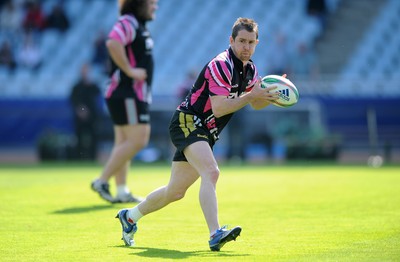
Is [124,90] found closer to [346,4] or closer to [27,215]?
[27,215]

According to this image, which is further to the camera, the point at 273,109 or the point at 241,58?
the point at 273,109

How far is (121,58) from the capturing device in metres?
11.0

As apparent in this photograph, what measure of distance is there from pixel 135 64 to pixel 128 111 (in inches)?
23.2

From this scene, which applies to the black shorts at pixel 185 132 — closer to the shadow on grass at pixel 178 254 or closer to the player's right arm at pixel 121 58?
the shadow on grass at pixel 178 254

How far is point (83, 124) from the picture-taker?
21.2 meters

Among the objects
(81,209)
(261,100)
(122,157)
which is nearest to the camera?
(261,100)

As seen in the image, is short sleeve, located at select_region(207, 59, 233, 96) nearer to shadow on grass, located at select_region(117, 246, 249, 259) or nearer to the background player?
shadow on grass, located at select_region(117, 246, 249, 259)

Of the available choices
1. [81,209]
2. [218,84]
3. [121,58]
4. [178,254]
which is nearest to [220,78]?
[218,84]

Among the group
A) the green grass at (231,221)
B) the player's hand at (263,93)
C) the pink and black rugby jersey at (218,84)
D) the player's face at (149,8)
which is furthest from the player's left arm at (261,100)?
the player's face at (149,8)

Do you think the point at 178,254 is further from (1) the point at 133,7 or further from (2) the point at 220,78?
(1) the point at 133,7

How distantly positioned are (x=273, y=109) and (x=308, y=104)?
2.76 ft

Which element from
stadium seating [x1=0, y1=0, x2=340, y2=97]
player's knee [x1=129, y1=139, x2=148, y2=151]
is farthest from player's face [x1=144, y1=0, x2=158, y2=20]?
stadium seating [x1=0, y1=0, x2=340, y2=97]

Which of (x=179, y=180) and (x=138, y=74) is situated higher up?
(x=138, y=74)

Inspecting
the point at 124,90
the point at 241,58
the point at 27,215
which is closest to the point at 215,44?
the point at 124,90
